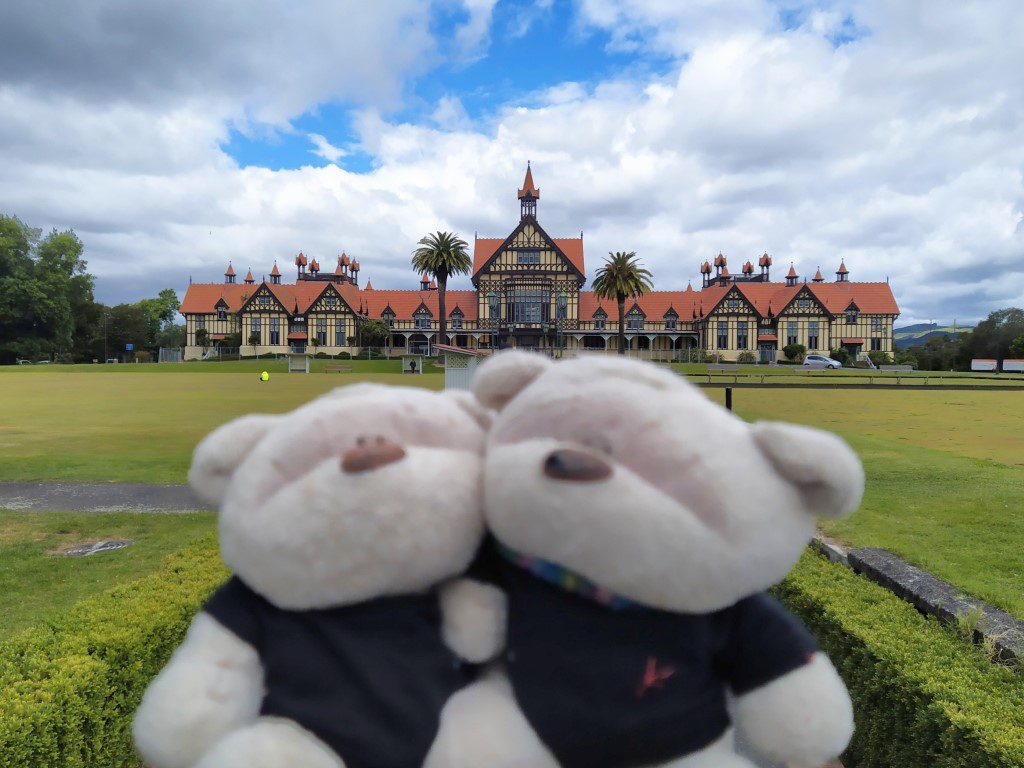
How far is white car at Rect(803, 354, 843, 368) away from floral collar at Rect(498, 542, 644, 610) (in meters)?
54.8

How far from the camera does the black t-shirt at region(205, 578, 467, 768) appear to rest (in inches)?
62.1

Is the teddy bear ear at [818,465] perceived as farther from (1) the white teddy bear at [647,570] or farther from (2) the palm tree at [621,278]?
(2) the palm tree at [621,278]

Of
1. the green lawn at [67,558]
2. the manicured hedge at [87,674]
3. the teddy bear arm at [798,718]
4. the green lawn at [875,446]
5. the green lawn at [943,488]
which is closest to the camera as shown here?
the teddy bear arm at [798,718]

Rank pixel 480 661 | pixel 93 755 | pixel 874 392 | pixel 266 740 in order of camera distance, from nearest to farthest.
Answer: pixel 266 740
pixel 480 661
pixel 93 755
pixel 874 392

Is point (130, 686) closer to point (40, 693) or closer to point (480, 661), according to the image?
point (40, 693)

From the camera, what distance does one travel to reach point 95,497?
818 centimetres

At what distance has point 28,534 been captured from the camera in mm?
6496

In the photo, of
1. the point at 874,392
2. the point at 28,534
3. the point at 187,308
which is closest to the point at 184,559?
the point at 28,534

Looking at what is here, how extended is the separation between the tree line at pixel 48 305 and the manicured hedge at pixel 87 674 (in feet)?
213

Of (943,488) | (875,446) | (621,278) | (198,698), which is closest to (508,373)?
(198,698)

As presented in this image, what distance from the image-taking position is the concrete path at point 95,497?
7.64 m

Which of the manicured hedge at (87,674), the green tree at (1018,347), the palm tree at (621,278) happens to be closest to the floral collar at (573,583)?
the manicured hedge at (87,674)

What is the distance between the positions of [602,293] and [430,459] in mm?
49103

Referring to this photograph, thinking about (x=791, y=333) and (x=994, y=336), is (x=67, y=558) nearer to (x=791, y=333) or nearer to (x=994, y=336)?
(x=791, y=333)
